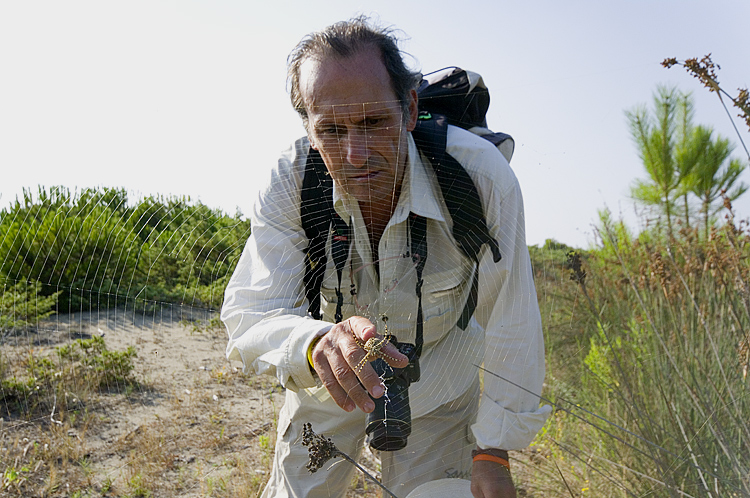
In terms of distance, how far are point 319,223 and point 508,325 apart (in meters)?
0.59

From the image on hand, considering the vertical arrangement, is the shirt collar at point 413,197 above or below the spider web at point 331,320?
above

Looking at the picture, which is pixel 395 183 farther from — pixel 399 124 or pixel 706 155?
pixel 706 155

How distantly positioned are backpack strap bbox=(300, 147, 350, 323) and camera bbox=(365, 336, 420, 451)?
26 cm

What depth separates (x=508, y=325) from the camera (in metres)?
1.58

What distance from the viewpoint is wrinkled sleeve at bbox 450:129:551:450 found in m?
1.52

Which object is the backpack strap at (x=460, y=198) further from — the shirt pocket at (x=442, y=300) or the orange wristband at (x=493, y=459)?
the orange wristband at (x=493, y=459)

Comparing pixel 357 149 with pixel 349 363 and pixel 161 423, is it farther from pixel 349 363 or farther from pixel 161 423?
pixel 161 423

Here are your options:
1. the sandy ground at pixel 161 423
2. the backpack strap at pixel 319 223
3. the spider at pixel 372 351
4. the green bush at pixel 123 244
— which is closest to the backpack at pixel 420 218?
the backpack strap at pixel 319 223

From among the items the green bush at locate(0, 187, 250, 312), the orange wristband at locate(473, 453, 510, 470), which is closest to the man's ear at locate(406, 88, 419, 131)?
the green bush at locate(0, 187, 250, 312)

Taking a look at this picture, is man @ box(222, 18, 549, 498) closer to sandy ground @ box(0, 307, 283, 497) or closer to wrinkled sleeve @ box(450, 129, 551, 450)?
wrinkled sleeve @ box(450, 129, 551, 450)

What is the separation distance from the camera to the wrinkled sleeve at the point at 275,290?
1288 mm

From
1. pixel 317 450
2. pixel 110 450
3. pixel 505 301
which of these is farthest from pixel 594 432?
pixel 110 450

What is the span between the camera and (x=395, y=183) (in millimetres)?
1411

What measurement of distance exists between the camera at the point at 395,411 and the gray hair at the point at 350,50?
→ 669mm
